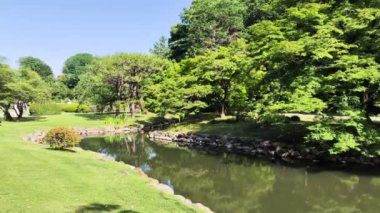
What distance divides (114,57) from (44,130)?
49.1 ft

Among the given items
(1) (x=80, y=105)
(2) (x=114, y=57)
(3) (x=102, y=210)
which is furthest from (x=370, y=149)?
(1) (x=80, y=105)

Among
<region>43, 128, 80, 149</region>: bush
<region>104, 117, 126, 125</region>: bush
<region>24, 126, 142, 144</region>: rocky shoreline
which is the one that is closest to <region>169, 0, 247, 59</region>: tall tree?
<region>104, 117, 126, 125</region>: bush

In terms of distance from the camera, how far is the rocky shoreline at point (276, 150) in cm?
2139

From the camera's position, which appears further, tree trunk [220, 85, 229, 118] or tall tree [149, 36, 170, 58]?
tall tree [149, 36, 170, 58]

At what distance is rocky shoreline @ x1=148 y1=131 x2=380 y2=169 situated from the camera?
70.2 feet

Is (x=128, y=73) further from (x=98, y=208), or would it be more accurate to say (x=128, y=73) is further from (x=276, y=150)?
(x=98, y=208)

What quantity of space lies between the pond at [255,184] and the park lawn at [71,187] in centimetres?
277

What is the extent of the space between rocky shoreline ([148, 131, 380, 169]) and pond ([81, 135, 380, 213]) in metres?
1.69

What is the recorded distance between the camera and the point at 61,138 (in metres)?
21.1

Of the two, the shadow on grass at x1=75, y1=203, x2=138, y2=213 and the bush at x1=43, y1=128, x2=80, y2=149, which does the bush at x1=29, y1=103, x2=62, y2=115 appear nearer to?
the bush at x1=43, y1=128, x2=80, y2=149

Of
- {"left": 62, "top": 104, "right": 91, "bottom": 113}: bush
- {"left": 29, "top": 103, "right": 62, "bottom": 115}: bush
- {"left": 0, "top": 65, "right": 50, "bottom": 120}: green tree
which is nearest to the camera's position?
{"left": 0, "top": 65, "right": 50, "bottom": 120}: green tree

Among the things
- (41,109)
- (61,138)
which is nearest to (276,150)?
(61,138)

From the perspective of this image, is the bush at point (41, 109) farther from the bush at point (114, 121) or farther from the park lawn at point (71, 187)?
the park lawn at point (71, 187)

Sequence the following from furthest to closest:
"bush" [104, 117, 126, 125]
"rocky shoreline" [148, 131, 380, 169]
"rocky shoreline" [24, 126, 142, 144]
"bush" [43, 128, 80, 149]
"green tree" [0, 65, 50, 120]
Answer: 1. "bush" [104, 117, 126, 125]
2. "green tree" [0, 65, 50, 120]
3. "rocky shoreline" [24, 126, 142, 144]
4. "rocky shoreline" [148, 131, 380, 169]
5. "bush" [43, 128, 80, 149]
